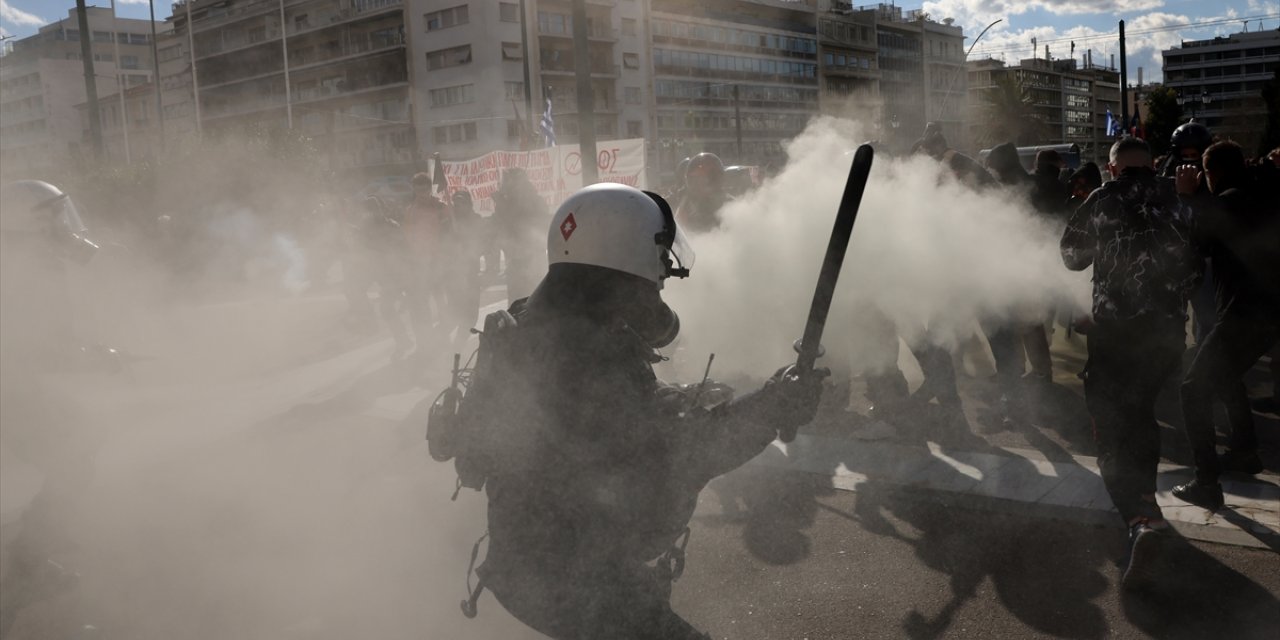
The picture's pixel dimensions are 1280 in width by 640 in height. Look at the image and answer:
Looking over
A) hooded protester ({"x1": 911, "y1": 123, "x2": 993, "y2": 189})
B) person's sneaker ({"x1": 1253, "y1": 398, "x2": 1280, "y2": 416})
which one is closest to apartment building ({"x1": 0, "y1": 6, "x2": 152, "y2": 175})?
hooded protester ({"x1": 911, "y1": 123, "x2": 993, "y2": 189})

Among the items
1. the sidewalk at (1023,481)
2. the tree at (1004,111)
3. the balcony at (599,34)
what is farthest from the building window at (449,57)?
the sidewalk at (1023,481)

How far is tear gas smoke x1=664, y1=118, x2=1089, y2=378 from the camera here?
5594 millimetres

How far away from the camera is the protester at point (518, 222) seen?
8.69m

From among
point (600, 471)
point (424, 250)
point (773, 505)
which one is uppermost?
point (424, 250)

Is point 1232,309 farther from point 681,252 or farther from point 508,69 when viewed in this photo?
point 508,69

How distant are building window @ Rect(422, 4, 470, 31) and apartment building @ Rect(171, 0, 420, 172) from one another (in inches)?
86.0

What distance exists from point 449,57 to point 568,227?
5129cm

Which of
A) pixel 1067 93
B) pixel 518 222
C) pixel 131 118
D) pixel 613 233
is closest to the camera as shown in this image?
pixel 613 233

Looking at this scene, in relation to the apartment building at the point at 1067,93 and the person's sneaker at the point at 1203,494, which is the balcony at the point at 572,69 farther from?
the apartment building at the point at 1067,93

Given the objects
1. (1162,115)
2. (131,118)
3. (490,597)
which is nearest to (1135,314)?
(490,597)

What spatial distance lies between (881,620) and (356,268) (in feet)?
28.9

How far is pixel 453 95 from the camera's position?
51250 mm

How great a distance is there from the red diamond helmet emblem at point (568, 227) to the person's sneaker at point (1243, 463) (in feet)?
14.7

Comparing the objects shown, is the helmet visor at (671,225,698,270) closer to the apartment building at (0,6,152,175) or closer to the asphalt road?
the asphalt road
